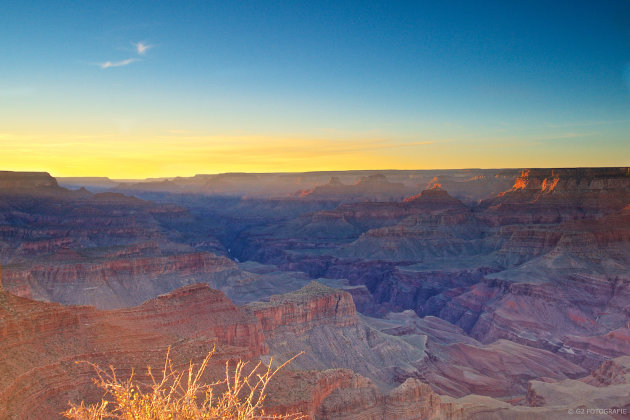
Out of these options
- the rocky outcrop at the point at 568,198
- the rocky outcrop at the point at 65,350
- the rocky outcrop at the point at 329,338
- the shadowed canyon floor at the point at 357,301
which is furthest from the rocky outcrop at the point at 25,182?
the rocky outcrop at the point at 65,350

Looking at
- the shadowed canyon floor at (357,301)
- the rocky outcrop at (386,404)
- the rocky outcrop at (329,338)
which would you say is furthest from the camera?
the rocky outcrop at (329,338)

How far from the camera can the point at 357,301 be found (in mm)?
89562

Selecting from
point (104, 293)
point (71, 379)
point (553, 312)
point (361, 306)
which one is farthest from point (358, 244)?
point (71, 379)

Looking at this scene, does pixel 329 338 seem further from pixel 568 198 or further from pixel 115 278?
pixel 568 198

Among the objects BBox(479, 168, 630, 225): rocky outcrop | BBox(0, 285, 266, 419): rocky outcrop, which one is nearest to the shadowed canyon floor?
BBox(0, 285, 266, 419): rocky outcrop

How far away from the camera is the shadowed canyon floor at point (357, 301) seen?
92.5 feet

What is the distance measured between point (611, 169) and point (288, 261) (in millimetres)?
83832

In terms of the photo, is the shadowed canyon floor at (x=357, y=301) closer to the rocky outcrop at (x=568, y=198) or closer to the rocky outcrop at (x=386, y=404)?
the rocky outcrop at (x=386, y=404)

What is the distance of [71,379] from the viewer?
925 inches

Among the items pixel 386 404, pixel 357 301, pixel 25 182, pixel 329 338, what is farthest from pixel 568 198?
pixel 25 182

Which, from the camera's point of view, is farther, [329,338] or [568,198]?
[568,198]

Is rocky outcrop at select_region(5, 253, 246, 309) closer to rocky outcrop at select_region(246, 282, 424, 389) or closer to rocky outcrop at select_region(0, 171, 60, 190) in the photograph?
rocky outcrop at select_region(246, 282, 424, 389)

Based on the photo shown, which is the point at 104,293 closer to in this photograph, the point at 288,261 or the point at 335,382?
the point at 335,382

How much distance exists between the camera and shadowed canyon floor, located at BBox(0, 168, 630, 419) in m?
28.2
